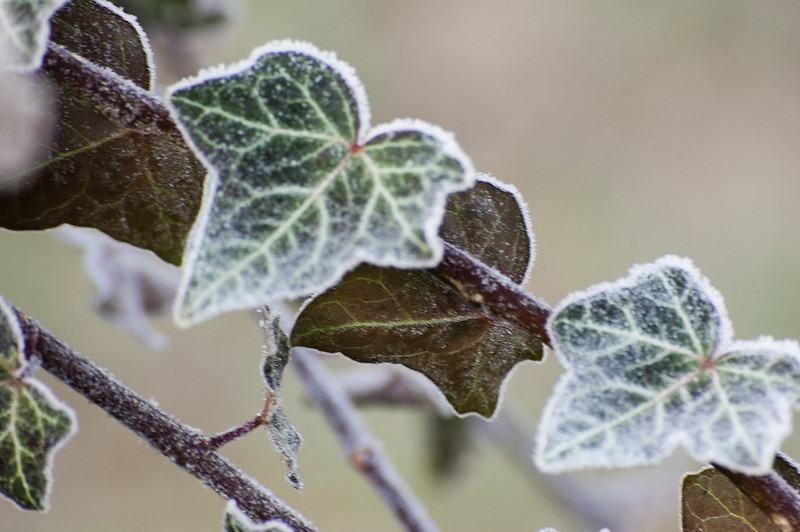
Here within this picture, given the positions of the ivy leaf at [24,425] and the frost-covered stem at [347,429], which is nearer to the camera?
the ivy leaf at [24,425]

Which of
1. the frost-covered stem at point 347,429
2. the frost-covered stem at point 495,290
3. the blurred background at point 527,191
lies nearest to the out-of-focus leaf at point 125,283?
the frost-covered stem at point 347,429

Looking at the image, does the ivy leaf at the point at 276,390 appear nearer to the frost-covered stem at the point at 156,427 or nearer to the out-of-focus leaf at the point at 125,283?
the frost-covered stem at the point at 156,427

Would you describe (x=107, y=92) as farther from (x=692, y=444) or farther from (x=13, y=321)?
(x=692, y=444)

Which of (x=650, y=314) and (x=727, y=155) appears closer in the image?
(x=650, y=314)

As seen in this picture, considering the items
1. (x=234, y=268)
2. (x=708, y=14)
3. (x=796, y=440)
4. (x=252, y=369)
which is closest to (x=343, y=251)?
(x=234, y=268)

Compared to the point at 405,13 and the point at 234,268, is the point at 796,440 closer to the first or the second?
the point at 234,268

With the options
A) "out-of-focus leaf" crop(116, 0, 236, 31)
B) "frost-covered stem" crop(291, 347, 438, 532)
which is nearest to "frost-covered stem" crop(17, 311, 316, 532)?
"frost-covered stem" crop(291, 347, 438, 532)
